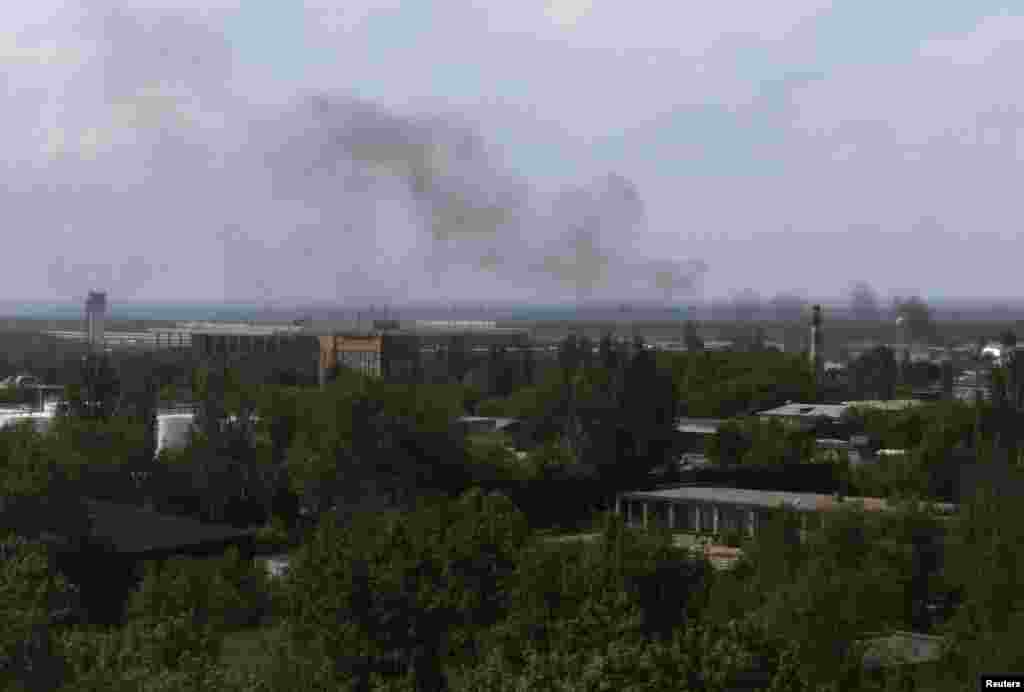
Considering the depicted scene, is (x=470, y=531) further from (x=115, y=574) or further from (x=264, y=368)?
(x=264, y=368)

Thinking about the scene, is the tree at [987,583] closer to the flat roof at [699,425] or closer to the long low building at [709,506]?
the long low building at [709,506]

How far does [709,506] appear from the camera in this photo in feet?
54.6

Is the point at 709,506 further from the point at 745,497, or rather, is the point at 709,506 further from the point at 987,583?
the point at 987,583

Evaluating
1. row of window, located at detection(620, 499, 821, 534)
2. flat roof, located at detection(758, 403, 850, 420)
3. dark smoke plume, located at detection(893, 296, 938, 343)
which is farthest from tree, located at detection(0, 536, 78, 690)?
dark smoke plume, located at detection(893, 296, 938, 343)

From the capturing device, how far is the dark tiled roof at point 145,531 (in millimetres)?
11859

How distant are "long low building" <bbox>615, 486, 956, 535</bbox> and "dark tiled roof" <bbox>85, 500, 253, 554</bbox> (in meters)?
4.69

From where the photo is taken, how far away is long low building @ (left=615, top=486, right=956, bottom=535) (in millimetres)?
15867

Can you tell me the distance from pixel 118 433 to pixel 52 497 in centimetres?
590

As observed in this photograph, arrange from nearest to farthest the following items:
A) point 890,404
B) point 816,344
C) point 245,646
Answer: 1. point 245,646
2. point 890,404
3. point 816,344

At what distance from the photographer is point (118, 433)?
17.1 m

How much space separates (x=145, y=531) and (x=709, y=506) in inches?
258

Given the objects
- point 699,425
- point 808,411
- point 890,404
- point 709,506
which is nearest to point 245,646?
point 709,506

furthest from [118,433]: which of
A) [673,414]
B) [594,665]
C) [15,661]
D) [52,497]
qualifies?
[594,665]

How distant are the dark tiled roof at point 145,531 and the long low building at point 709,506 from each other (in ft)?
15.4
